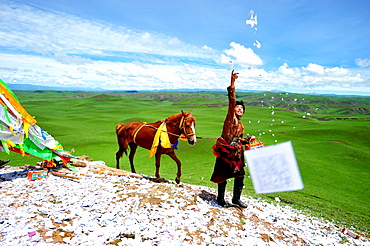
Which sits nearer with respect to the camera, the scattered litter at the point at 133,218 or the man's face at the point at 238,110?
the scattered litter at the point at 133,218

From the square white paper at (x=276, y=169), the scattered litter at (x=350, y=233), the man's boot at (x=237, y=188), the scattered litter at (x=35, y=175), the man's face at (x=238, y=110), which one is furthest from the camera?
the scattered litter at (x=35, y=175)

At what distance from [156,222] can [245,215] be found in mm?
2978

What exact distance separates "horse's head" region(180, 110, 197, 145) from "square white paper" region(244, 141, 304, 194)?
3.38m

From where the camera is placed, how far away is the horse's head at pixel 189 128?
8.67 meters

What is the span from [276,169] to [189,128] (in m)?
4.24

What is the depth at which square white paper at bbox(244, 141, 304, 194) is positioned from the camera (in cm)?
485

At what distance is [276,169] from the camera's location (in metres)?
5.11

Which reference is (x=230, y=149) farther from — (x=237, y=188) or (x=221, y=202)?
(x=221, y=202)

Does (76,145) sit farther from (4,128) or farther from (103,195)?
(103,195)

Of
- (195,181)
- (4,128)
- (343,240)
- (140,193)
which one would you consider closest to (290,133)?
(195,181)

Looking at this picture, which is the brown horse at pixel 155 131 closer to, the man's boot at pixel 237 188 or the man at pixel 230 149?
the man at pixel 230 149

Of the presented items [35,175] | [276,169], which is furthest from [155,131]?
[276,169]

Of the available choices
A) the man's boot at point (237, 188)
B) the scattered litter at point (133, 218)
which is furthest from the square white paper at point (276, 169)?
the man's boot at point (237, 188)

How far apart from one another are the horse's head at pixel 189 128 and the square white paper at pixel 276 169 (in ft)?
11.1
